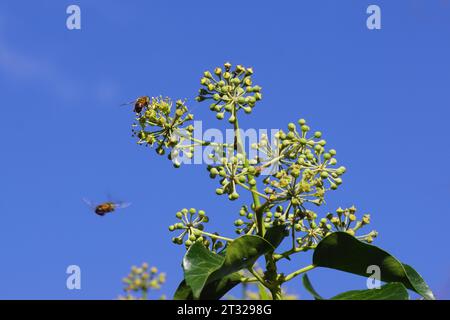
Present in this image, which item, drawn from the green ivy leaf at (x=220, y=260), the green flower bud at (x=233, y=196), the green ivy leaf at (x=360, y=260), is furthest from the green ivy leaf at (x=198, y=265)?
the green ivy leaf at (x=360, y=260)

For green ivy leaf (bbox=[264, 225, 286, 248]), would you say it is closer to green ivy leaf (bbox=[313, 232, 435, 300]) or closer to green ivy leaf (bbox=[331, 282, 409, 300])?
green ivy leaf (bbox=[313, 232, 435, 300])

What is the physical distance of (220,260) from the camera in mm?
4660

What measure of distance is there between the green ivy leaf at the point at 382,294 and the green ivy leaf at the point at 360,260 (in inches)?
6.7

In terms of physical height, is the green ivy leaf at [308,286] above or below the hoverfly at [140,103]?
below

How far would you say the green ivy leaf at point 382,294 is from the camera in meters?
4.27

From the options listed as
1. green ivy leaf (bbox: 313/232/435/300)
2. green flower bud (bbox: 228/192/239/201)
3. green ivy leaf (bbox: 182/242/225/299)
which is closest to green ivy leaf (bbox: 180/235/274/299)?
green ivy leaf (bbox: 182/242/225/299)

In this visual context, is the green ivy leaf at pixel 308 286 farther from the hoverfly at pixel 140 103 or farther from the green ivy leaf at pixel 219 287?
the hoverfly at pixel 140 103

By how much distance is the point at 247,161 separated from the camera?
5074mm

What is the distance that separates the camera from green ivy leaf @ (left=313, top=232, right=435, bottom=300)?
452cm

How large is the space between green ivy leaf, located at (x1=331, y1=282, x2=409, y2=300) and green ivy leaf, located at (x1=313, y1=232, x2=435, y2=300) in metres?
0.17

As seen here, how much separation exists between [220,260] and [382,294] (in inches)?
35.4

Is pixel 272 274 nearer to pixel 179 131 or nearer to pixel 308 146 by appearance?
pixel 308 146

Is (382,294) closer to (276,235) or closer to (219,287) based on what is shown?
(276,235)
